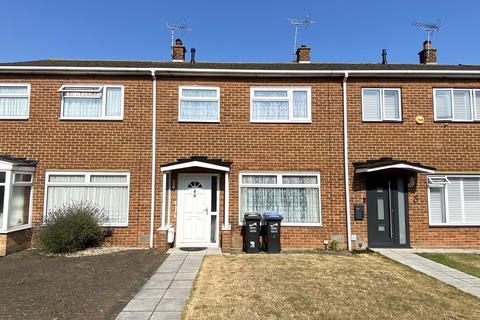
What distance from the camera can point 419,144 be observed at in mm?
10555

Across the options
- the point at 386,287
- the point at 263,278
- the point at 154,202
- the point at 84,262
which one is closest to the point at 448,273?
the point at 386,287

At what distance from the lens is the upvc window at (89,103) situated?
34.2 feet

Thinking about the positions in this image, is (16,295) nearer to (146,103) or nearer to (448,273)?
(146,103)

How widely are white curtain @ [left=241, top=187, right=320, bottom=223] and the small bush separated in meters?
4.31

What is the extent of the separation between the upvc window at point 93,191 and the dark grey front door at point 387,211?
24.2ft

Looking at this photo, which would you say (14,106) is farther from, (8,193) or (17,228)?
(17,228)

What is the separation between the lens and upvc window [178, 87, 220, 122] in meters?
10.6

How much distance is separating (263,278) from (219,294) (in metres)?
1.31

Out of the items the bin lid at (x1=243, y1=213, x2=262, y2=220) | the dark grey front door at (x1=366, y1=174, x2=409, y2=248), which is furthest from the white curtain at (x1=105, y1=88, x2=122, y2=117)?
the dark grey front door at (x1=366, y1=174, x2=409, y2=248)

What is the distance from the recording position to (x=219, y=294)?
5871 mm

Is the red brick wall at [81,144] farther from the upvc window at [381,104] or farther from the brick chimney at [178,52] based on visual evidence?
the upvc window at [381,104]

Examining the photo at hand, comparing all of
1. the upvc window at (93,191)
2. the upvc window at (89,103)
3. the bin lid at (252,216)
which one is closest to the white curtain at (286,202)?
the bin lid at (252,216)

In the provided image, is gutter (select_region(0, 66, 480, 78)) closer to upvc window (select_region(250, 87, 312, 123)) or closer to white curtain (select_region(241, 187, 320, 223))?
upvc window (select_region(250, 87, 312, 123))

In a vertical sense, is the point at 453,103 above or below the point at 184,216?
above
